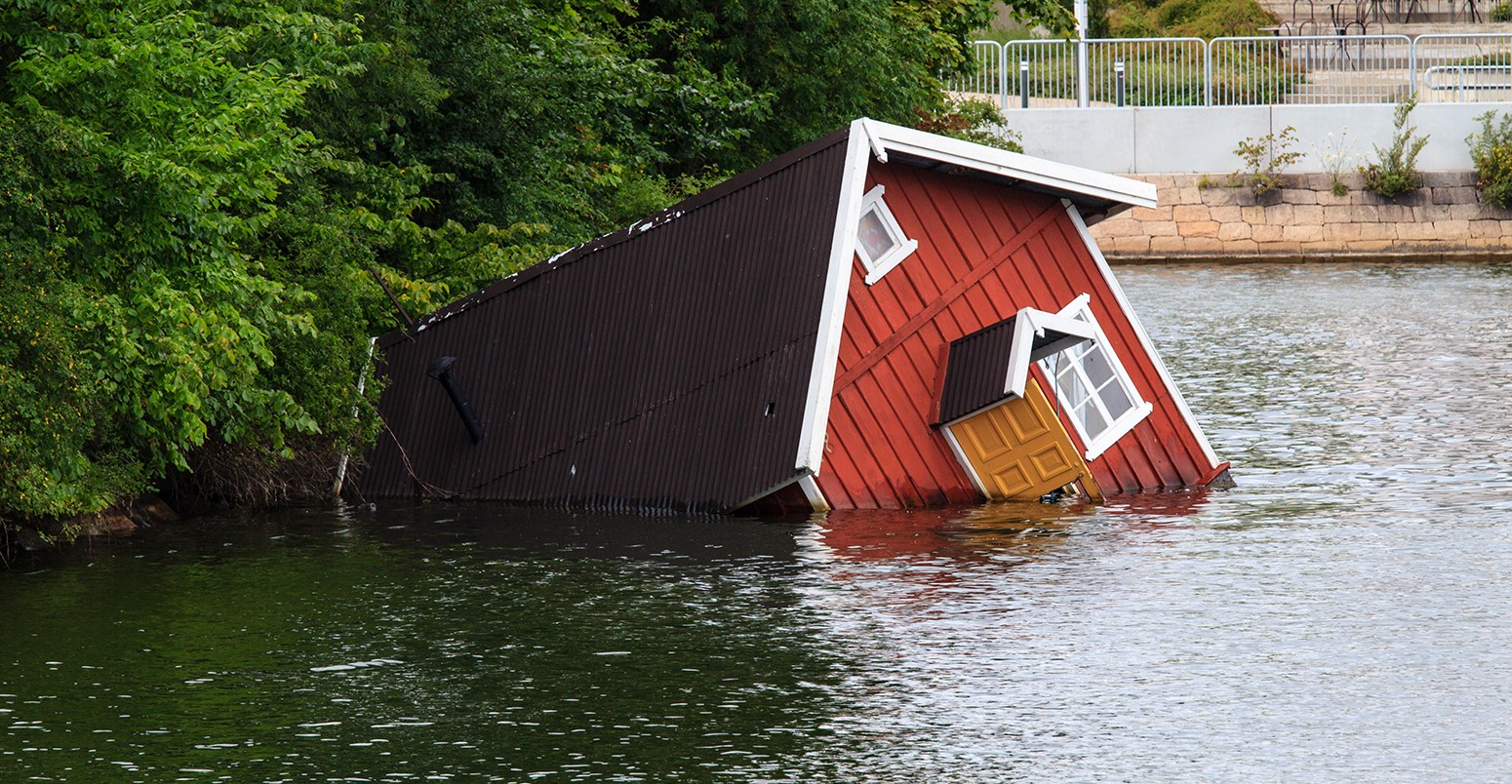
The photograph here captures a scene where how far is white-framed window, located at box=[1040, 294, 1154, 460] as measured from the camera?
2073cm

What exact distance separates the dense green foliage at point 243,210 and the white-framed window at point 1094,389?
6693 mm

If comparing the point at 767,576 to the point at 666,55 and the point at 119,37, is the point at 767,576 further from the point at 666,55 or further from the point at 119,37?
the point at 666,55

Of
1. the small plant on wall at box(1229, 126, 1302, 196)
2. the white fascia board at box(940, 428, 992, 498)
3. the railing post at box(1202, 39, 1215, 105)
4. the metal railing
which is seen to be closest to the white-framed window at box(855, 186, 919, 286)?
the white fascia board at box(940, 428, 992, 498)

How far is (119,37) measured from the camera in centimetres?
1853

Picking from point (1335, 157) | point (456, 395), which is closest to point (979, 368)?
point (456, 395)

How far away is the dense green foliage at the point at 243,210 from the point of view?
1748 cm

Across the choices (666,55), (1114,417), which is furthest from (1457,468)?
(666,55)

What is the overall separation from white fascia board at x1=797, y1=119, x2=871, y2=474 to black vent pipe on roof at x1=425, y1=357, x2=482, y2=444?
369 centimetres

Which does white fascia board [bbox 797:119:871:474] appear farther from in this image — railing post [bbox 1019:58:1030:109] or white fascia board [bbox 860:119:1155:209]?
railing post [bbox 1019:58:1030:109]

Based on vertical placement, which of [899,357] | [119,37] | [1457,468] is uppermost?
[119,37]

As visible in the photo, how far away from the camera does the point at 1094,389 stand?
823 inches

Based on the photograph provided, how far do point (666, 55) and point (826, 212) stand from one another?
17.5m

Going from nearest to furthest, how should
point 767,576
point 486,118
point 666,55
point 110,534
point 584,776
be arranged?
point 584,776 < point 767,576 < point 110,534 < point 486,118 < point 666,55

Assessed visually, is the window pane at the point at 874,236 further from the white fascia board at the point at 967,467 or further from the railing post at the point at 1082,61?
the railing post at the point at 1082,61
